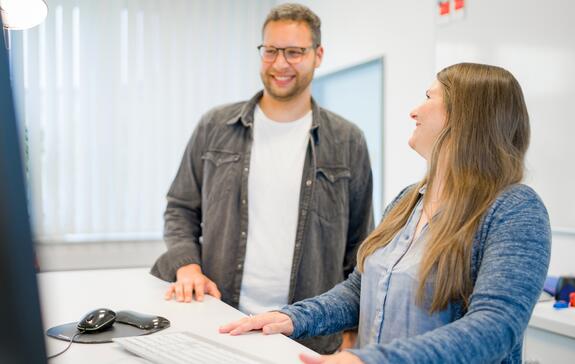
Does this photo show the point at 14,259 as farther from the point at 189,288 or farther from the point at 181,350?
the point at 189,288

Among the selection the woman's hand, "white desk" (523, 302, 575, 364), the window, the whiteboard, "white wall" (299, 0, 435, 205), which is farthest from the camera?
the window

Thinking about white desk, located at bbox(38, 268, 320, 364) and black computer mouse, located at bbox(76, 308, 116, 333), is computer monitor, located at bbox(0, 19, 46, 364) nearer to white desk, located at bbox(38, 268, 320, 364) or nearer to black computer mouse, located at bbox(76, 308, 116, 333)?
white desk, located at bbox(38, 268, 320, 364)

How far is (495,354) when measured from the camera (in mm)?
908

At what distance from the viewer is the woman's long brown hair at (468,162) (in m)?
1.08

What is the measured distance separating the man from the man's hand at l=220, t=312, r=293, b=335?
0.60 meters

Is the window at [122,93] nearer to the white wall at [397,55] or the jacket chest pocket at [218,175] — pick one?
the white wall at [397,55]

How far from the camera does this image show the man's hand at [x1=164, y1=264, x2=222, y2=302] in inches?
60.1

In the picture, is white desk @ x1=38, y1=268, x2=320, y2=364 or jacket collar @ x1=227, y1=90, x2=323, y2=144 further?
jacket collar @ x1=227, y1=90, x2=323, y2=144

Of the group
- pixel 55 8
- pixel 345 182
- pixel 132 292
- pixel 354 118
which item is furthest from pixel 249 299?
pixel 55 8

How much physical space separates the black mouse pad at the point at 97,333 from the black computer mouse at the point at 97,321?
1cm

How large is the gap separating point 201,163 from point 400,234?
931mm

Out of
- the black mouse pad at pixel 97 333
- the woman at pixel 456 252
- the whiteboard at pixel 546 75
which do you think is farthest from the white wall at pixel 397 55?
the black mouse pad at pixel 97 333

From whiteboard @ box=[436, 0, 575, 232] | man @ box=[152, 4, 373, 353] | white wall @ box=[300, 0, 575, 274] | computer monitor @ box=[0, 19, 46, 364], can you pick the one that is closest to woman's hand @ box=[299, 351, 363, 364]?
computer monitor @ box=[0, 19, 46, 364]

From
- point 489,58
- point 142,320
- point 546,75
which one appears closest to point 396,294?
point 142,320
